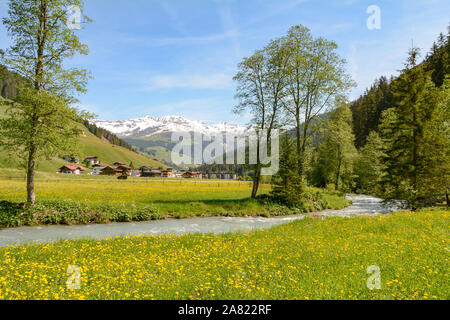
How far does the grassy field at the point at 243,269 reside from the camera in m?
5.96

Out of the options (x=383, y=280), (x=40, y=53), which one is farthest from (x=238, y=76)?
(x=383, y=280)

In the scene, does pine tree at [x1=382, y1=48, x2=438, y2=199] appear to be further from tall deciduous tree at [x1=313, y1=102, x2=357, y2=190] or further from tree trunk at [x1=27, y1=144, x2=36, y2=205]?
tree trunk at [x1=27, y1=144, x2=36, y2=205]

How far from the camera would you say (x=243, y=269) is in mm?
7797

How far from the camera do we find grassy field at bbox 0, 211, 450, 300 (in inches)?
235

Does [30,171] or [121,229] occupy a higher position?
[30,171]
